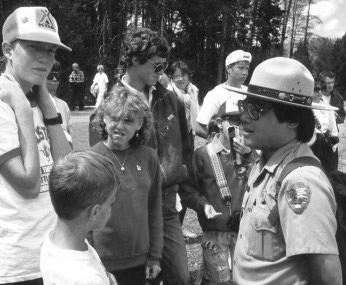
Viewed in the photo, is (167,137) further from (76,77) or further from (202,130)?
(76,77)

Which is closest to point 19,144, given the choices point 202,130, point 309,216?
point 309,216

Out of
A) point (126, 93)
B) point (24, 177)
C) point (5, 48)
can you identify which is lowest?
point (24, 177)

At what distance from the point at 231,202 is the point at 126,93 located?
3.77 feet

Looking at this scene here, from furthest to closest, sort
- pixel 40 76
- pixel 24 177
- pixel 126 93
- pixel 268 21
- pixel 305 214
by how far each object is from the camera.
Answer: pixel 268 21, pixel 126 93, pixel 40 76, pixel 24 177, pixel 305 214

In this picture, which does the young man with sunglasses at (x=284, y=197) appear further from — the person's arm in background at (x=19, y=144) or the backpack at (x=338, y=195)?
the person's arm in background at (x=19, y=144)

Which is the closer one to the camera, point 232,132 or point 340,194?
point 340,194

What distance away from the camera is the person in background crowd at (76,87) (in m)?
21.1

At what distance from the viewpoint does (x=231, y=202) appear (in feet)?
11.9

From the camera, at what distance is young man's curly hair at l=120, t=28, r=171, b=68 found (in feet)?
11.5

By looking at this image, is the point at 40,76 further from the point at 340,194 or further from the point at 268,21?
the point at 268,21

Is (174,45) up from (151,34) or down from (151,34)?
down

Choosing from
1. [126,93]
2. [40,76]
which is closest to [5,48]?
[40,76]

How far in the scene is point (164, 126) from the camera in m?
3.54

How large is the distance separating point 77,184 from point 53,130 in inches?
27.4
